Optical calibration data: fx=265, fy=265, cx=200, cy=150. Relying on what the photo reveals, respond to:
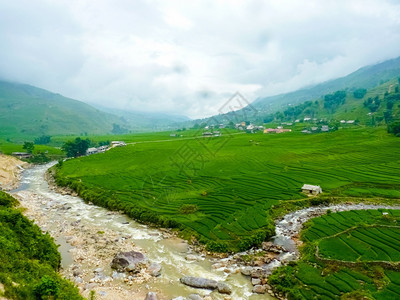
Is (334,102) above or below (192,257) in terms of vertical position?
above

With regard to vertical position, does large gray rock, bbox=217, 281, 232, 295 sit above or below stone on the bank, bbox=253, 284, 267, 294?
above

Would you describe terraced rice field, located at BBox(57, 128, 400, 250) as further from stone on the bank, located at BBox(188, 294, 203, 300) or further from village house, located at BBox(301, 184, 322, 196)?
stone on the bank, located at BBox(188, 294, 203, 300)

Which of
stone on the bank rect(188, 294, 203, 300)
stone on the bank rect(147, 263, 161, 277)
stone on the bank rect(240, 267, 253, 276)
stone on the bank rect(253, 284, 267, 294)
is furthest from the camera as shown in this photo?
stone on the bank rect(147, 263, 161, 277)

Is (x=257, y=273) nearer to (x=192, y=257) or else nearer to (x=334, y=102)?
(x=192, y=257)

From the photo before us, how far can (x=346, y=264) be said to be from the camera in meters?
22.7

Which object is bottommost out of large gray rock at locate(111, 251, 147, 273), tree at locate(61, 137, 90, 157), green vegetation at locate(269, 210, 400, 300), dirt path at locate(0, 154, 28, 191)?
green vegetation at locate(269, 210, 400, 300)

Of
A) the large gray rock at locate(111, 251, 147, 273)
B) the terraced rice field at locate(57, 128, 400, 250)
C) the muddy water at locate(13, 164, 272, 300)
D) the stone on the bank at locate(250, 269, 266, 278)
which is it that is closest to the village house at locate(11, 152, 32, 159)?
the terraced rice field at locate(57, 128, 400, 250)

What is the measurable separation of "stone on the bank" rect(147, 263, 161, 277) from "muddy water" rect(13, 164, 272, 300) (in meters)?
0.45

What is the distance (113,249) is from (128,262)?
14.7 ft

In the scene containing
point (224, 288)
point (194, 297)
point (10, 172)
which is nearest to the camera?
point (194, 297)

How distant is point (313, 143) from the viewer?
8944cm

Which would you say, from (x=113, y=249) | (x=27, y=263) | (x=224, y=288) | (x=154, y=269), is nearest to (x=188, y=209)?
(x=113, y=249)

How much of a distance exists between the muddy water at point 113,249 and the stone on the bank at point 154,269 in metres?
0.45

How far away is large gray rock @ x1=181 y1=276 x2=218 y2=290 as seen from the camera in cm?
2131
